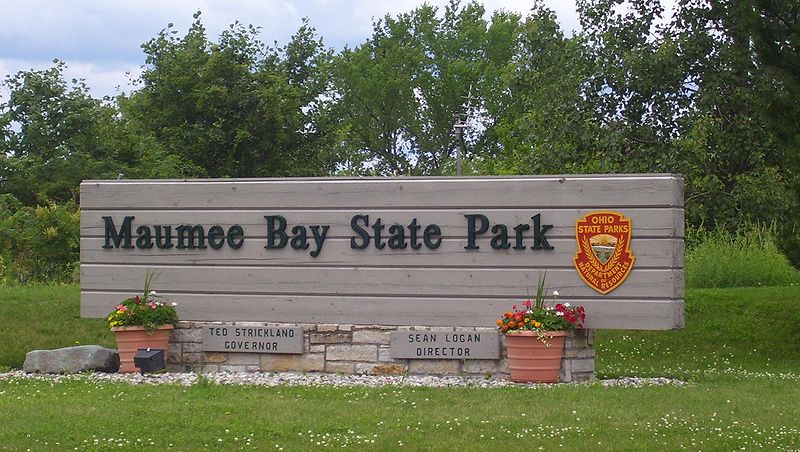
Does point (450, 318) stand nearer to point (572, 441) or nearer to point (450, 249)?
point (450, 249)

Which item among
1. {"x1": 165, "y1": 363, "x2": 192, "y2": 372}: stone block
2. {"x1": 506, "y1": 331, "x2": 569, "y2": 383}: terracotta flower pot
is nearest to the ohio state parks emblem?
{"x1": 506, "y1": 331, "x2": 569, "y2": 383}: terracotta flower pot

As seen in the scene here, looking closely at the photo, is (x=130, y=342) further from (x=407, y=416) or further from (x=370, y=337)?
(x=407, y=416)

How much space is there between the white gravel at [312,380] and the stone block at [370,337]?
0.43m

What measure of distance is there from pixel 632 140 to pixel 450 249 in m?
8.43

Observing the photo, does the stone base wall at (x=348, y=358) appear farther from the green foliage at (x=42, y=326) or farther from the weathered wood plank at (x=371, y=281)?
the green foliage at (x=42, y=326)

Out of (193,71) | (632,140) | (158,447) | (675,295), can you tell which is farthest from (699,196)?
(193,71)

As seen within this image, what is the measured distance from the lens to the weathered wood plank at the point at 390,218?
41.4 feet

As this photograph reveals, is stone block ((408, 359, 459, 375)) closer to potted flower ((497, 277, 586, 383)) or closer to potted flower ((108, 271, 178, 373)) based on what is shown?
potted flower ((497, 277, 586, 383))

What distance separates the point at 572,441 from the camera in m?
8.84

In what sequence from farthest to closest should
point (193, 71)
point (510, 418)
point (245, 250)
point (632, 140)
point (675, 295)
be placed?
point (193, 71) < point (632, 140) < point (245, 250) < point (675, 295) < point (510, 418)

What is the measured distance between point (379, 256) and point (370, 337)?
0.89 metres

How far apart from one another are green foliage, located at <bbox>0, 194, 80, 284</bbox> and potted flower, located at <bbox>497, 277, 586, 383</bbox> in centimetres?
1451

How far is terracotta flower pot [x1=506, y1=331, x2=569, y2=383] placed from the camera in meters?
12.4

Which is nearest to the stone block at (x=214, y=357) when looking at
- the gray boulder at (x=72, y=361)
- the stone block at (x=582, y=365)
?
the gray boulder at (x=72, y=361)
